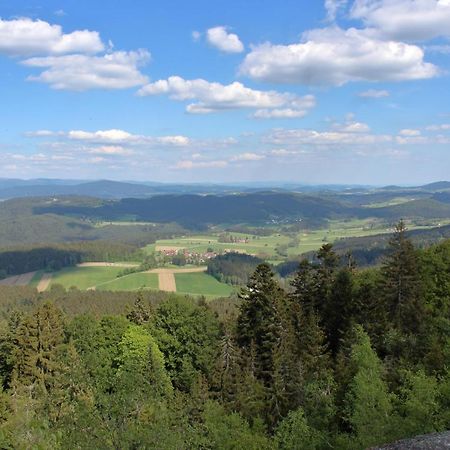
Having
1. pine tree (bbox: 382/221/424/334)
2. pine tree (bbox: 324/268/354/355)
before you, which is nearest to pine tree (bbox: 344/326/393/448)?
pine tree (bbox: 382/221/424/334)

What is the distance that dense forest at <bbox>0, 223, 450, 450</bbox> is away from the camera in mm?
26281

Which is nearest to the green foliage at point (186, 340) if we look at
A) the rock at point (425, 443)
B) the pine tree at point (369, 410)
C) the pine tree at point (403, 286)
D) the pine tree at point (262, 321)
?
the pine tree at point (262, 321)

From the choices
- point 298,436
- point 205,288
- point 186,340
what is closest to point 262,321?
point 186,340

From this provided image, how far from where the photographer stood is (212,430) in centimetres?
3011

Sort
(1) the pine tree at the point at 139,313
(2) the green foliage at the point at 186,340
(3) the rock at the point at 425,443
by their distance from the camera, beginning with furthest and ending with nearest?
(1) the pine tree at the point at 139,313 < (2) the green foliage at the point at 186,340 < (3) the rock at the point at 425,443

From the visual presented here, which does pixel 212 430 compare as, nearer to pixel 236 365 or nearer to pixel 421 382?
pixel 421 382

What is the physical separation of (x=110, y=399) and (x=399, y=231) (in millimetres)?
39110

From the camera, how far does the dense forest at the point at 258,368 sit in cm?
2628

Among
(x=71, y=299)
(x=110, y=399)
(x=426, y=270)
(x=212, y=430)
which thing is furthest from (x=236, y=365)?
(x=71, y=299)

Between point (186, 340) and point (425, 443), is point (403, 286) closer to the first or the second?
point (186, 340)

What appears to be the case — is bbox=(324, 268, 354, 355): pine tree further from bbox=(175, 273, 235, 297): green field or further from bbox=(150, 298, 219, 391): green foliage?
bbox=(175, 273, 235, 297): green field

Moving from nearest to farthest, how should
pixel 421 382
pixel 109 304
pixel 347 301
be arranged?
pixel 421 382 → pixel 347 301 → pixel 109 304

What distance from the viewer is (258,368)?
5181cm

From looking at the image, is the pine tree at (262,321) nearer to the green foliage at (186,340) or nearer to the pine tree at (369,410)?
the green foliage at (186,340)
